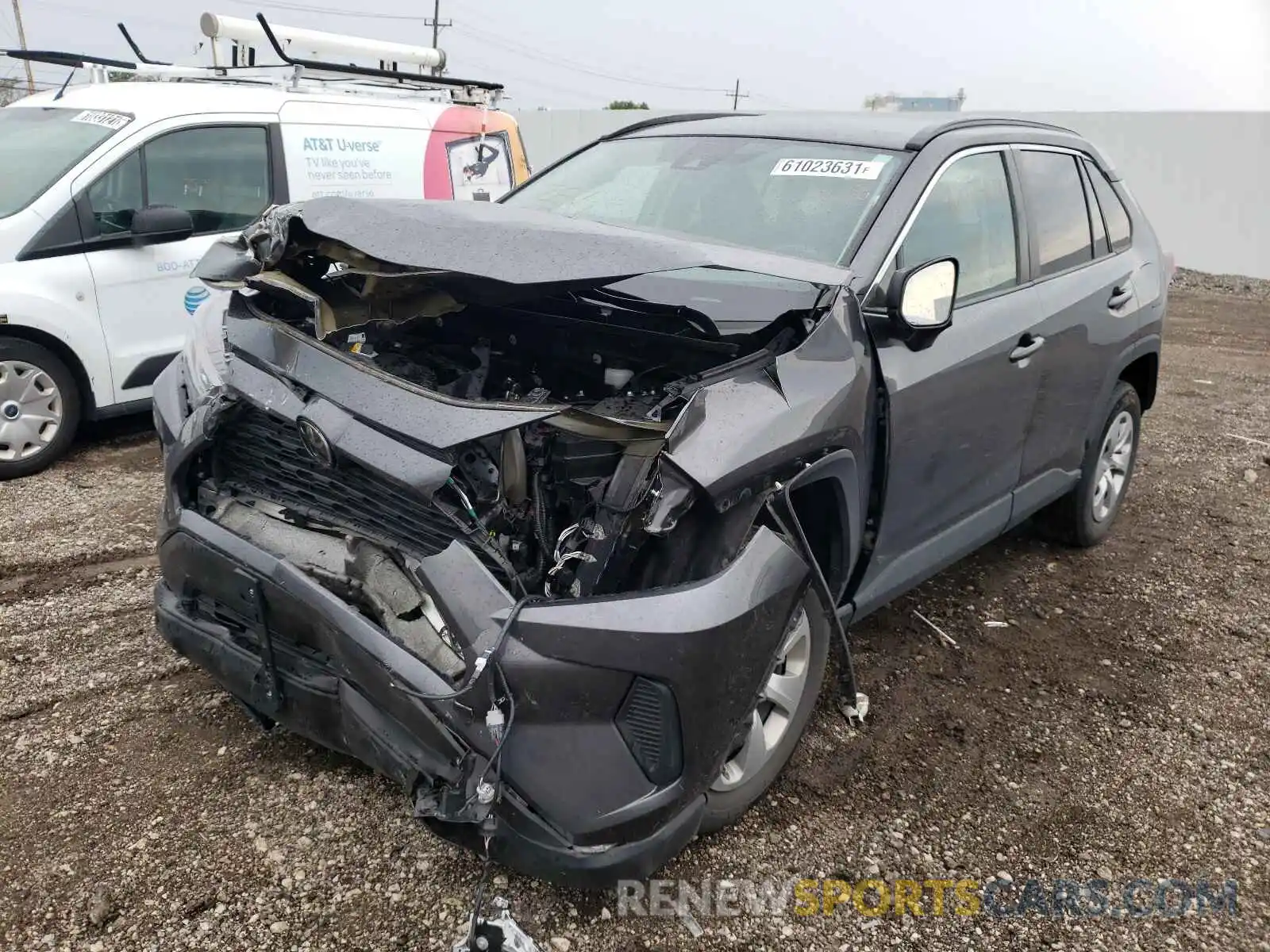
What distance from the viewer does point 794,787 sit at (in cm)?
280

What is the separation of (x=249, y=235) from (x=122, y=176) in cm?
297

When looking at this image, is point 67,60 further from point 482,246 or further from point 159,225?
point 482,246

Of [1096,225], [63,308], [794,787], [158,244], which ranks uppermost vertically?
[1096,225]

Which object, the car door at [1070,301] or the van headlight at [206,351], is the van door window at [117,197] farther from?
the car door at [1070,301]

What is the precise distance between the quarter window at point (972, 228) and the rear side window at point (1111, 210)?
957 millimetres

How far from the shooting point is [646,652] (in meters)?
1.98

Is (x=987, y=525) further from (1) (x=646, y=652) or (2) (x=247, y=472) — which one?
(2) (x=247, y=472)

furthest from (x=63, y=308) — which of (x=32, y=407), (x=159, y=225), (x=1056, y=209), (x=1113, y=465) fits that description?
(x=1113, y=465)

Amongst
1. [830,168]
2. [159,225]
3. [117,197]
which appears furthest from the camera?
[117,197]

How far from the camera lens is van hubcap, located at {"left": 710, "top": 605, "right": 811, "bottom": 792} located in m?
2.46

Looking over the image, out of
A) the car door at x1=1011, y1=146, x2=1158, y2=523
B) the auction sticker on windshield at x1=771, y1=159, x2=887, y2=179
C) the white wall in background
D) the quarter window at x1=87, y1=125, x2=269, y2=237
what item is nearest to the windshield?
the auction sticker on windshield at x1=771, y1=159, x2=887, y2=179

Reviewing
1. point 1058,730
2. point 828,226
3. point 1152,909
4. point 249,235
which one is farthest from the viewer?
point 1058,730

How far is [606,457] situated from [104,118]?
15.1 ft

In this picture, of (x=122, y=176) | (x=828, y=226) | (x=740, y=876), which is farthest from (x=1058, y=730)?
(x=122, y=176)
